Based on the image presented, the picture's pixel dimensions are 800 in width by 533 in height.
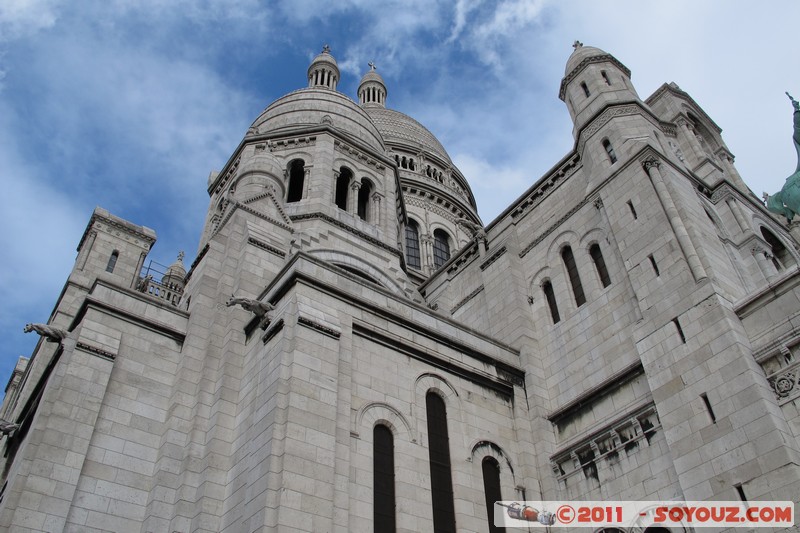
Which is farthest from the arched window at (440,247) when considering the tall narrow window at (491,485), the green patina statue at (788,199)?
the tall narrow window at (491,485)

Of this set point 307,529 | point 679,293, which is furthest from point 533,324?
point 307,529

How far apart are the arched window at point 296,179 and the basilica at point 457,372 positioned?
15.3 feet

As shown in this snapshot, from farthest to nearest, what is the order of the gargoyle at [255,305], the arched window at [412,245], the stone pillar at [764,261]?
1. the arched window at [412,245]
2. the stone pillar at [764,261]
3. the gargoyle at [255,305]

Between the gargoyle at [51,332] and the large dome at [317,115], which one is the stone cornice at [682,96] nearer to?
the large dome at [317,115]

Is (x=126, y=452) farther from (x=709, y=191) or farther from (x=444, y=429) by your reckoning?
(x=709, y=191)

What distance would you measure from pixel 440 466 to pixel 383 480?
1.88 m

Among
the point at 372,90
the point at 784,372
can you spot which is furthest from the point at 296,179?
the point at 372,90

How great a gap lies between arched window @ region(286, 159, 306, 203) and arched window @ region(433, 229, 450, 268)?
49.9 feet

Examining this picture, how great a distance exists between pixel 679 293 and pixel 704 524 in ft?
18.8

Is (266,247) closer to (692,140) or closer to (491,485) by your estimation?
(491,485)

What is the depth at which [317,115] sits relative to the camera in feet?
110

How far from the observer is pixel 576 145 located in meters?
24.5

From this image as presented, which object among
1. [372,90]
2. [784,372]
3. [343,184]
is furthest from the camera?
[372,90]

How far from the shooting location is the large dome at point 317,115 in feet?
107
